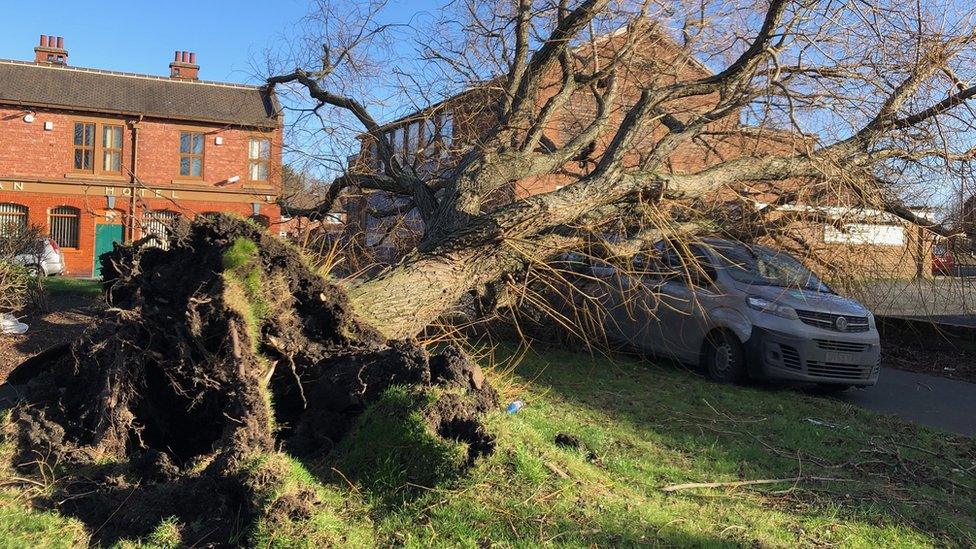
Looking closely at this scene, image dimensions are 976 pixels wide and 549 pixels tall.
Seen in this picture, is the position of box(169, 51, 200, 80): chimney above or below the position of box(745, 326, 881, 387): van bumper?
above

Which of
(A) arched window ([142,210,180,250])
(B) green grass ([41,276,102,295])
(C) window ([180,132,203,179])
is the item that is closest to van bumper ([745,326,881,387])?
(A) arched window ([142,210,180,250])

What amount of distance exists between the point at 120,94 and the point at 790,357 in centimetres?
3070

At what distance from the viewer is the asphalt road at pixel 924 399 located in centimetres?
768

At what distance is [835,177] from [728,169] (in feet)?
3.84

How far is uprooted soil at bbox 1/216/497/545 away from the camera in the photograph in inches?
Answer: 161

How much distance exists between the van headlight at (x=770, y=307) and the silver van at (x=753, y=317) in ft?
0.04

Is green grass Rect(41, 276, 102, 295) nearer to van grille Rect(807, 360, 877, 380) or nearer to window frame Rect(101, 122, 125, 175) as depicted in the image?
van grille Rect(807, 360, 877, 380)

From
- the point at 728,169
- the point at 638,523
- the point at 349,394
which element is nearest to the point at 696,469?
the point at 638,523

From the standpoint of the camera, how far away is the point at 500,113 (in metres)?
10.0

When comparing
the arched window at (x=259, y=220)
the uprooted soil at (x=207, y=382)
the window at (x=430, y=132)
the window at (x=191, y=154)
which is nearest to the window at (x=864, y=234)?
the window at (x=430, y=132)

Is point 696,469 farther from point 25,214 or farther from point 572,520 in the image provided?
point 25,214

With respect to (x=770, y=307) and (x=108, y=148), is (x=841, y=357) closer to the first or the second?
(x=770, y=307)

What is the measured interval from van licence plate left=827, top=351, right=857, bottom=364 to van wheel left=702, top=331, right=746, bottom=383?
923 mm

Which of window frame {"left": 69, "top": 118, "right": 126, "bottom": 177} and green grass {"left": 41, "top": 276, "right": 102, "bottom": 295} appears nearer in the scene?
green grass {"left": 41, "top": 276, "right": 102, "bottom": 295}
